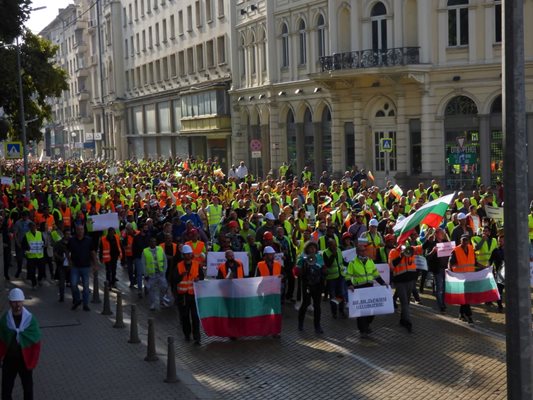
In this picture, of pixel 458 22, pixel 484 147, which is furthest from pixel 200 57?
pixel 484 147

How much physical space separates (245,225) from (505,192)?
38.7 ft

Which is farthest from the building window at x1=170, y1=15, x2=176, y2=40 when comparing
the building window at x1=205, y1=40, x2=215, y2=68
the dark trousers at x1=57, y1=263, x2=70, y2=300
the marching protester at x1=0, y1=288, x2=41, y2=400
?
the marching protester at x1=0, y1=288, x2=41, y2=400

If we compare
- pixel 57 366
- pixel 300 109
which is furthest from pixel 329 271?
pixel 300 109

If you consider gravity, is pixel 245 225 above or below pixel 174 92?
below

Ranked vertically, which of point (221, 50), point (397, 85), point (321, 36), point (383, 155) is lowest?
point (383, 155)

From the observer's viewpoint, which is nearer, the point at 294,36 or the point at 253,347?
the point at 253,347

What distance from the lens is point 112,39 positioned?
8394 centimetres

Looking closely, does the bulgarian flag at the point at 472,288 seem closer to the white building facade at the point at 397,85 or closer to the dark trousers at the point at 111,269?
the dark trousers at the point at 111,269

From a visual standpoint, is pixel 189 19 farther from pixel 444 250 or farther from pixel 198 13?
pixel 444 250

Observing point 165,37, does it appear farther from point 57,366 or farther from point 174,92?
point 57,366

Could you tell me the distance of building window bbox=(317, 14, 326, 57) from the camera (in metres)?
41.4

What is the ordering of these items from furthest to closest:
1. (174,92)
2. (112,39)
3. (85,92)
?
(85,92)
(112,39)
(174,92)

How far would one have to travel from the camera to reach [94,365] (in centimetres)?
1306

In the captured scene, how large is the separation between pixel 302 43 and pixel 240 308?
30.7 m
